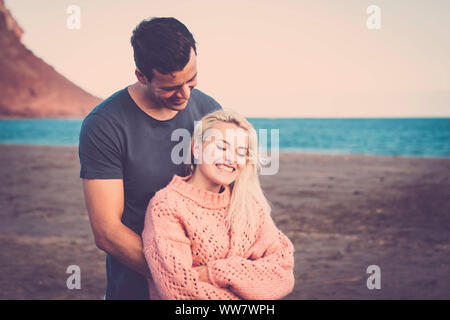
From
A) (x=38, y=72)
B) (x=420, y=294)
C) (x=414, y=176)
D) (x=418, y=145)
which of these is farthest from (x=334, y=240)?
(x=38, y=72)

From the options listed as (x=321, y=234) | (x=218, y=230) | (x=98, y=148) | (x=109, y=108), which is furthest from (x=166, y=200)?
(x=321, y=234)

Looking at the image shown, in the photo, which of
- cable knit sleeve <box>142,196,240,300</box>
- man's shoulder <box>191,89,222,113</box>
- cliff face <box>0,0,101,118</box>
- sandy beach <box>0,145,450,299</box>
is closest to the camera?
cable knit sleeve <box>142,196,240,300</box>

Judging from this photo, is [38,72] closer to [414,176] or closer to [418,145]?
[418,145]

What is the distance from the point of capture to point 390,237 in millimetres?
6895

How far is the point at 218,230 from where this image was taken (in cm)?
221

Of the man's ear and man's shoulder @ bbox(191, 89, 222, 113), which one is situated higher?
the man's ear

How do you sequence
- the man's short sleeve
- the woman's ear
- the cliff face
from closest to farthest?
the man's short sleeve < the woman's ear < the cliff face

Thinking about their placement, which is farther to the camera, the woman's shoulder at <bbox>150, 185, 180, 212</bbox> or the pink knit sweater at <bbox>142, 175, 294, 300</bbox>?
the woman's shoulder at <bbox>150, 185, 180, 212</bbox>

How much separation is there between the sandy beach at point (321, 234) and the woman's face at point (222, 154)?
2964 millimetres

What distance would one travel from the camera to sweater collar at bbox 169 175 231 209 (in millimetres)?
2246

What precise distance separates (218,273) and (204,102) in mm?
1021

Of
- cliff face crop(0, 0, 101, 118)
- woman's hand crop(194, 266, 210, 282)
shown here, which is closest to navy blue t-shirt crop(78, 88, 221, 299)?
woman's hand crop(194, 266, 210, 282)

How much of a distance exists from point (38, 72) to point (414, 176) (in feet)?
180

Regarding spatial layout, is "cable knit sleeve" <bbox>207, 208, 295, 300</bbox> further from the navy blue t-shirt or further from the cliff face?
the cliff face
